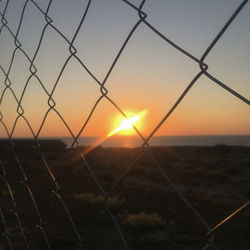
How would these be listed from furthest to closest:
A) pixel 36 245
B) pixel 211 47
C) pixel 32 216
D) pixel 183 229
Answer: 1. pixel 32 216
2. pixel 183 229
3. pixel 36 245
4. pixel 211 47

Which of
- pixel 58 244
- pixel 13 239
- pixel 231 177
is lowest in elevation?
pixel 58 244

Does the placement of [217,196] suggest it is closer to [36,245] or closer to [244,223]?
[244,223]

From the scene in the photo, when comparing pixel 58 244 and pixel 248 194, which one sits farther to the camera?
pixel 248 194

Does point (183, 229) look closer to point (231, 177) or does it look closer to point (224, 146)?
point (231, 177)

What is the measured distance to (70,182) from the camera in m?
14.8

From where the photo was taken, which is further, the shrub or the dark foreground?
the shrub

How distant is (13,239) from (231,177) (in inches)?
545

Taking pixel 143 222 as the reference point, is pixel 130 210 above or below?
above

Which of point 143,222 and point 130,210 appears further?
point 130,210

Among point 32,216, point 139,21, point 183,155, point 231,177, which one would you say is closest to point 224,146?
point 183,155

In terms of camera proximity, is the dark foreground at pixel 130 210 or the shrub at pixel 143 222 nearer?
the dark foreground at pixel 130 210

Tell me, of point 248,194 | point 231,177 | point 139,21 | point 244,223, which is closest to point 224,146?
point 231,177

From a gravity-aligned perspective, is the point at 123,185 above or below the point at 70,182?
below

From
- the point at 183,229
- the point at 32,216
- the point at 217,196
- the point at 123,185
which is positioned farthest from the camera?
the point at 123,185
